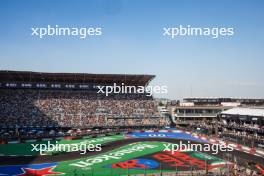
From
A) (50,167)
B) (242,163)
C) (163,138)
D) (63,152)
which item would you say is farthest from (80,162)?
(163,138)

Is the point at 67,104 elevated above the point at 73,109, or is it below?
above

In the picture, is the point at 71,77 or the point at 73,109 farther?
the point at 71,77

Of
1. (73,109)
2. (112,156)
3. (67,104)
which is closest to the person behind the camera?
(112,156)

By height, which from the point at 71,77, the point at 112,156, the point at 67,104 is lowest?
the point at 112,156
